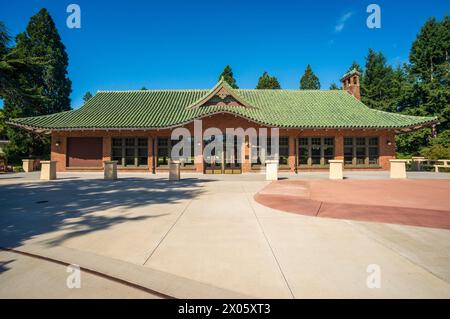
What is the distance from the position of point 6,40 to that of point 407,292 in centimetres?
2052

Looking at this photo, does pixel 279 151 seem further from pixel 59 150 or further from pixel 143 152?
pixel 59 150

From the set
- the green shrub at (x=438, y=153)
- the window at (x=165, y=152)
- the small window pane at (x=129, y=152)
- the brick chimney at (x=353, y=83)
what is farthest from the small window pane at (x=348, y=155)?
the small window pane at (x=129, y=152)

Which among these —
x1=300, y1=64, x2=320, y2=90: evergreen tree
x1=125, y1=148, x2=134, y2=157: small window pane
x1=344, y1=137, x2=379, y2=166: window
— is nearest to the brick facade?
x1=344, y1=137, x2=379, y2=166: window

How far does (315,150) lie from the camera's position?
21031 mm

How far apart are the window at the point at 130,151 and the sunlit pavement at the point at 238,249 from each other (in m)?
→ 13.9

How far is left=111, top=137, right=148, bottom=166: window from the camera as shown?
67.5 ft

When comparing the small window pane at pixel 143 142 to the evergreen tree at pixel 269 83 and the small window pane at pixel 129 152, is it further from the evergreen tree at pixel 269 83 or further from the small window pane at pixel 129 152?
the evergreen tree at pixel 269 83

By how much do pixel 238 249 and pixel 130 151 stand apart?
18770 millimetres

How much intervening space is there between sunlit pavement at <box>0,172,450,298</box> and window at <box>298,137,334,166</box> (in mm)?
15275

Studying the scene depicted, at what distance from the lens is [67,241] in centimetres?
438

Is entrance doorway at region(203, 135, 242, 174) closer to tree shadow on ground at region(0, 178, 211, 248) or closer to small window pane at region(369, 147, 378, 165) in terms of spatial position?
tree shadow on ground at region(0, 178, 211, 248)

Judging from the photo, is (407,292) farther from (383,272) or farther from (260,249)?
(260,249)

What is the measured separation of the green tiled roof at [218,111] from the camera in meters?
19.4
